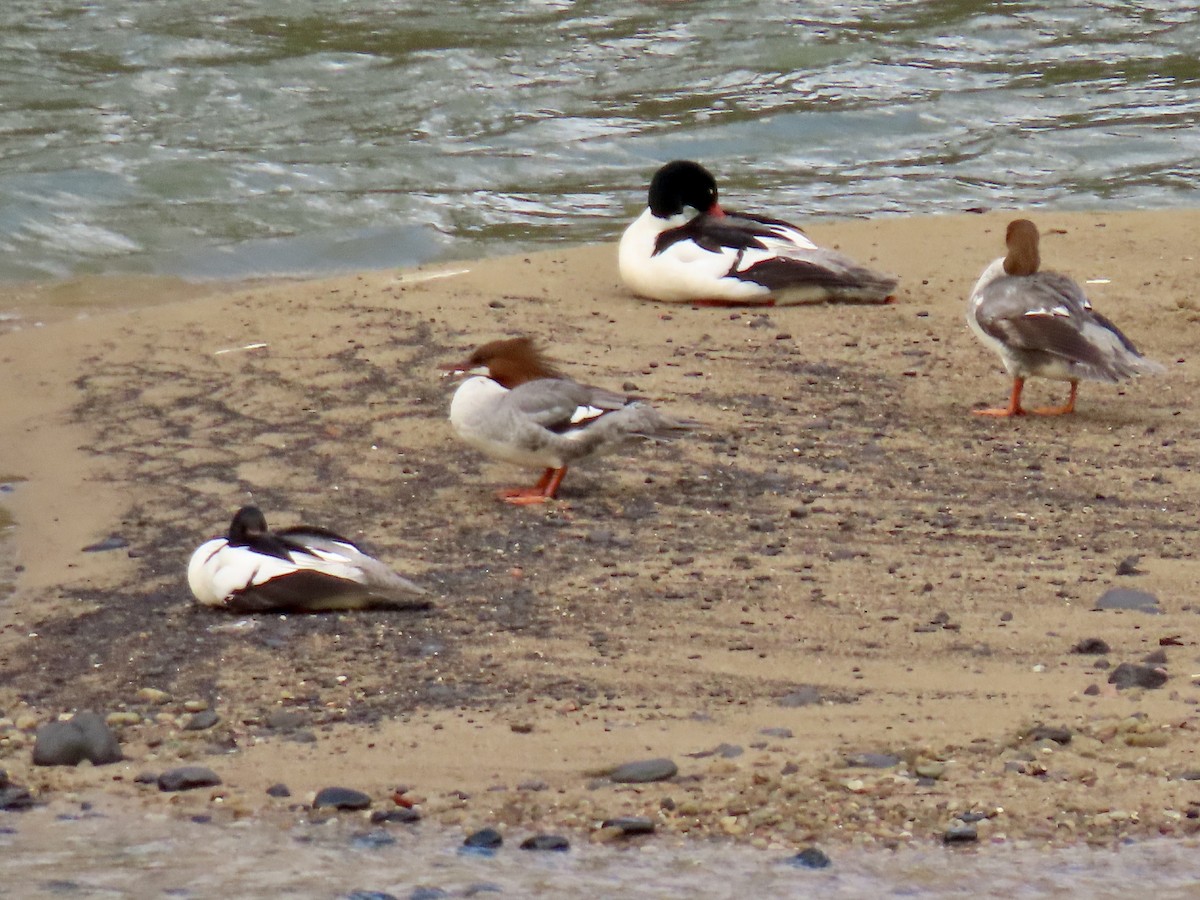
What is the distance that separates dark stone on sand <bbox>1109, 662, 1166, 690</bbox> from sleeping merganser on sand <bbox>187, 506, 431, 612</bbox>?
1.99 metres

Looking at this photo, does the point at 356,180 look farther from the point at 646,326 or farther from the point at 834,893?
the point at 834,893

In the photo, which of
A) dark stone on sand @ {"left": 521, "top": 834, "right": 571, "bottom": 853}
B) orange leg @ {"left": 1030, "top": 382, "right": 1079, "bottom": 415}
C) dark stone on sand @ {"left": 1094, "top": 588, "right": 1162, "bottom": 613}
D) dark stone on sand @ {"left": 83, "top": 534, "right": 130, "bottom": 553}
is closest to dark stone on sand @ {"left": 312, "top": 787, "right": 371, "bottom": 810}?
dark stone on sand @ {"left": 521, "top": 834, "right": 571, "bottom": 853}

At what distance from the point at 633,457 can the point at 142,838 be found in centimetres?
340

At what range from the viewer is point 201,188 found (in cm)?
1397

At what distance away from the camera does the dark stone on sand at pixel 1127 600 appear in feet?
17.4

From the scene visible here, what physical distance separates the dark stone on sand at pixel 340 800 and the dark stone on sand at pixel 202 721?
58 cm

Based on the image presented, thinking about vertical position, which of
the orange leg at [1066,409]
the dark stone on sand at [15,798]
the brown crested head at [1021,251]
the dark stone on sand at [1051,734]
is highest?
the brown crested head at [1021,251]

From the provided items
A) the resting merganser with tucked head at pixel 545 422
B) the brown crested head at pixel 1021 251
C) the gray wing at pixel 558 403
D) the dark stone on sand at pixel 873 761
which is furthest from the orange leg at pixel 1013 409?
the dark stone on sand at pixel 873 761

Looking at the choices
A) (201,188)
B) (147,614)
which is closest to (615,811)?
(147,614)

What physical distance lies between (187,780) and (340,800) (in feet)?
1.33

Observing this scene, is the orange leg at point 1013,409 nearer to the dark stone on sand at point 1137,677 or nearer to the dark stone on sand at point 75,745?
the dark stone on sand at point 1137,677

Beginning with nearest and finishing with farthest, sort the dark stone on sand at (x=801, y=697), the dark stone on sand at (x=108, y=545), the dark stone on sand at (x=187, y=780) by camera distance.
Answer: the dark stone on sand at (x=187, y=780), the dark stone on sand at (x=801, y=697), the dark stone on sand at (x=108, y=545)

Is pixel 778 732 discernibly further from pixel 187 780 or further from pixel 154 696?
pixel 154 696

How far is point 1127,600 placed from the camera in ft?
17.6
